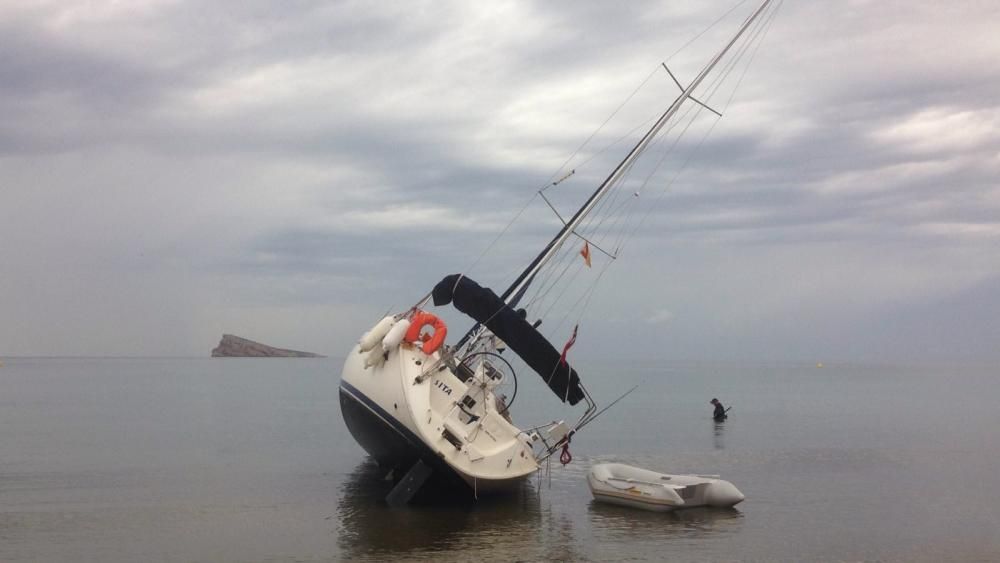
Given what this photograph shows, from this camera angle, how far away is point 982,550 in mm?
18062

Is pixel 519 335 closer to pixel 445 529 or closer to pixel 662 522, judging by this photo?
pixel 445 529

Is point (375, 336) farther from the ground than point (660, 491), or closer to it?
farther from the ground

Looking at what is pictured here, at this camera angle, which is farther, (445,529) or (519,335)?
(519,335)

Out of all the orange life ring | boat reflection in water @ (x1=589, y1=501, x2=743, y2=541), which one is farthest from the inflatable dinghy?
the orange life ring

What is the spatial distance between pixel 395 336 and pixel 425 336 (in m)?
0.94

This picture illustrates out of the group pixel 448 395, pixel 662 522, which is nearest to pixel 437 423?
pixel 448 395

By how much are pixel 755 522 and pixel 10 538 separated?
15479 mm

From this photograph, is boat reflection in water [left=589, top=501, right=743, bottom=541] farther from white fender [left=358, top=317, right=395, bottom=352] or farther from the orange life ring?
white fender [left=358, top=317, right=395, bottom=352]

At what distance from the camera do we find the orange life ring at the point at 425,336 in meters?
20.3

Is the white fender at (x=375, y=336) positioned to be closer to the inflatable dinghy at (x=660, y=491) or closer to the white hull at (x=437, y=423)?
the white hull at (x=437, y=423)

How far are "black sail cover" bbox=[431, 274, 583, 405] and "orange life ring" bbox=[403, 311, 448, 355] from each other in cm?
81

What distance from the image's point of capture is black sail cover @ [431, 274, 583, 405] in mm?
20906

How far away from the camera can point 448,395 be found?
65.0 feet

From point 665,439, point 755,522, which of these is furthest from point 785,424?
point 755,522
